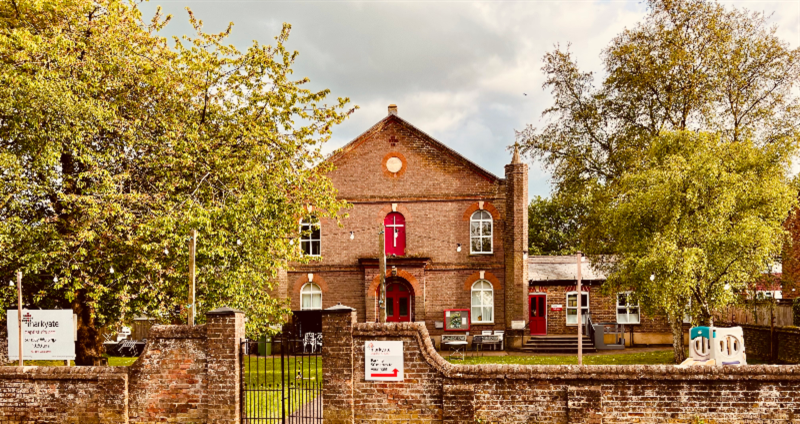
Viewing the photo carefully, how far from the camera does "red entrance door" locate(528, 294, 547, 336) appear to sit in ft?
90.0

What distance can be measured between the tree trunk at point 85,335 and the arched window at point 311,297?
10.5 m

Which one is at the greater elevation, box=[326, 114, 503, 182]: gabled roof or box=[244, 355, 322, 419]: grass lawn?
box=[326, 114, 503, 182]: gabled roof

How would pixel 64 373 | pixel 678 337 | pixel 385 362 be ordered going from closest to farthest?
1. pixel 385 362
2. pixel 64 373
3. pixel 678 337

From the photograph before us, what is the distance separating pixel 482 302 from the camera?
84.3 ft

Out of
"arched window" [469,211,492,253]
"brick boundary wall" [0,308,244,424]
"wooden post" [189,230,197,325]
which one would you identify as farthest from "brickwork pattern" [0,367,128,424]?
"arched window" [469,211,492,253]

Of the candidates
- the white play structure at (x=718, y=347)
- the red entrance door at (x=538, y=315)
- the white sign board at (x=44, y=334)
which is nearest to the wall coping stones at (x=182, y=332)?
the white sign board at (x=44, y=334)

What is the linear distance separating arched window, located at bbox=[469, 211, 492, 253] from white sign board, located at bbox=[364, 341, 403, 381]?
51.9 feet

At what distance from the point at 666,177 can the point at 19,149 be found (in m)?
16.6

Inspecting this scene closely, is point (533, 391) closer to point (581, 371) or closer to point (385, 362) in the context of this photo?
point (581, 371)

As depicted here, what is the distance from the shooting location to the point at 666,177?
17.0 metres

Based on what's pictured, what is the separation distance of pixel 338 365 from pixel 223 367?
1.93 m

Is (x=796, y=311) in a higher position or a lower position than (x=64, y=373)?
higher

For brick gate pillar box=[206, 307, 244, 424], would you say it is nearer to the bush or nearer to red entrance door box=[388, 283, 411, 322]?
red entrance door box=[388, 283, 411, 322]

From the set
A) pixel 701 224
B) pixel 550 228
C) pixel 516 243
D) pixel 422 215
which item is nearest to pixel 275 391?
pixel 701 224
